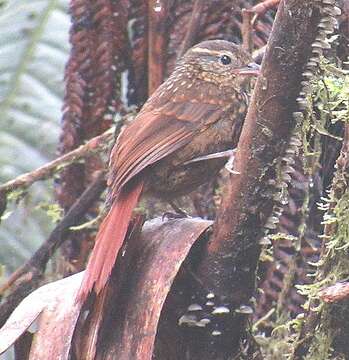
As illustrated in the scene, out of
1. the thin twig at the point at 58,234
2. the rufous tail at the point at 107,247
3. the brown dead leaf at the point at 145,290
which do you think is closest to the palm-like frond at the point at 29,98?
the thin twig at the point at 58,234

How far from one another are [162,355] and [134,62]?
1223 mm

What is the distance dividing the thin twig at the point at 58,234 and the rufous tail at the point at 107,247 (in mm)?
579

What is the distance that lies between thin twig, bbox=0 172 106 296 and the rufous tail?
579 mm

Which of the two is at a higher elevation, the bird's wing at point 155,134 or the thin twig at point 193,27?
the thin twig at point 193,27

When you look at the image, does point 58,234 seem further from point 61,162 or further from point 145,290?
point 145,290

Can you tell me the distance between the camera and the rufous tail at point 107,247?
1930 mm

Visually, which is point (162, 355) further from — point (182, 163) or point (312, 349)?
point (182, 163)

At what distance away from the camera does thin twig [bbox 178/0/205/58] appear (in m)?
2.87

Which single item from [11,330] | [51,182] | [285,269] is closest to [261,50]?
[285,269]

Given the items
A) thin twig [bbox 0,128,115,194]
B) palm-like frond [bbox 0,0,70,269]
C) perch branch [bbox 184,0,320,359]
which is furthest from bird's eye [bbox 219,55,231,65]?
perch branch [bbox 184,0,320,359]

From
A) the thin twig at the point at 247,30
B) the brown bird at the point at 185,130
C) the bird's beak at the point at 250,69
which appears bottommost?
the brown bird at the point at 185,130

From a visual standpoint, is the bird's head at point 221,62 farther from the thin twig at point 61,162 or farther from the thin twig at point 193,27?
the thin twig at point 61,162

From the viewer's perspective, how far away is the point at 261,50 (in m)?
2.90

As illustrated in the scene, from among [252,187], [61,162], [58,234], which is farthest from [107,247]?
[61,162]
